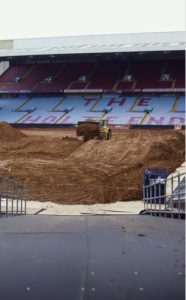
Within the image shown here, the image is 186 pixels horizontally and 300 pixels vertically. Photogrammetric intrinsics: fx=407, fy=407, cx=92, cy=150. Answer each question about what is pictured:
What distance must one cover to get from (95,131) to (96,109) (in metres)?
13.6

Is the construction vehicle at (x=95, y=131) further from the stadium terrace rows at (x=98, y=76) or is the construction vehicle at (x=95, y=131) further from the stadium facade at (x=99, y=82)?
the stadium terrace rows at (x=98, y=76)

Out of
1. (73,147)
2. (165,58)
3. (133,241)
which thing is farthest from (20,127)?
(133,241)

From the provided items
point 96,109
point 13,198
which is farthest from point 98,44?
point 13,198

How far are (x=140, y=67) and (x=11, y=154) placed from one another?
30822 mm

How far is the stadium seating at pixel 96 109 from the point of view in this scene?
140 feet

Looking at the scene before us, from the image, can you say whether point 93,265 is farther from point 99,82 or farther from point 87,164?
point 99,82

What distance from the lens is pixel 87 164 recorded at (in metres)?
22.0

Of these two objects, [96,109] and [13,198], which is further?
[96,109]

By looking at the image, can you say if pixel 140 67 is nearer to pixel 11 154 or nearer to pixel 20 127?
pixel 20 127

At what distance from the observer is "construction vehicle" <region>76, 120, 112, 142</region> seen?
105 ft

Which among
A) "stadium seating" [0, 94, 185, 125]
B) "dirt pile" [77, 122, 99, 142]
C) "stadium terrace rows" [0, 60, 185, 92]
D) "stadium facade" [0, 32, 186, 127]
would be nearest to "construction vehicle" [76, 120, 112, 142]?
"dirt pile" [77, 122, 99, 142]

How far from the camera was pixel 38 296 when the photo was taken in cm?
315

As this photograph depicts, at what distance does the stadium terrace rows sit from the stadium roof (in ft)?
8.67

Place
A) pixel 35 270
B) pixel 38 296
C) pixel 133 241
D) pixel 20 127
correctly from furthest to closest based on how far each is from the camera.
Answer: pixel 20 127, pixel 133 241, pixel 35 270, pixel 38 296
